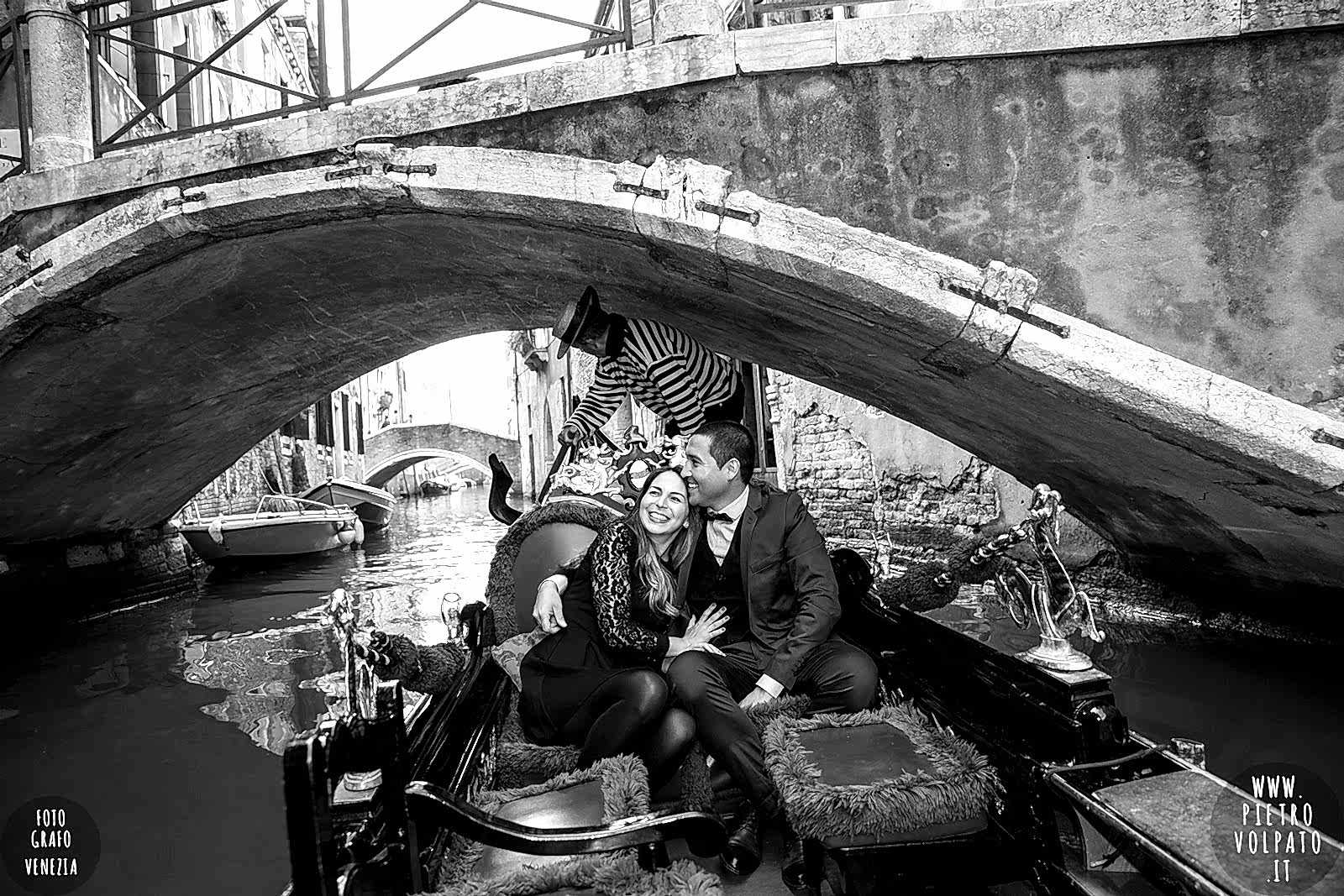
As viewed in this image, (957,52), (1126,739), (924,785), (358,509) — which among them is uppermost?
(957,52)

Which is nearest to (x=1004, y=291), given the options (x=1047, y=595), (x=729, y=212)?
(x=729, y=212)

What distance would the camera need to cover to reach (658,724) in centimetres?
189

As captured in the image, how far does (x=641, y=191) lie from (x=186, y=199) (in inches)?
66.2

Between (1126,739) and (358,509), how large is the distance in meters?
13.5

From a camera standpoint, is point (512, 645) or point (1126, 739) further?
point (512, 645)

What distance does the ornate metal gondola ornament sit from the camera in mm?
1608

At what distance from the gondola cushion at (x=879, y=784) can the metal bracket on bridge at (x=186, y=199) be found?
2636mm

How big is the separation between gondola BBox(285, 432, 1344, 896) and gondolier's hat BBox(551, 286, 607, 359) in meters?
1.65

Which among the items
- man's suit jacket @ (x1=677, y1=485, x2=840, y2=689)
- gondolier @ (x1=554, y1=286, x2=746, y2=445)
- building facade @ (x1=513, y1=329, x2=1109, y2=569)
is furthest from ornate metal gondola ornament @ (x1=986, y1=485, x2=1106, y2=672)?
building facade @ (x1=513, y1=329, x2=1109, y2=569)

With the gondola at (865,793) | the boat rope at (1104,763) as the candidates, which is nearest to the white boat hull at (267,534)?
the gondola at (865,793)

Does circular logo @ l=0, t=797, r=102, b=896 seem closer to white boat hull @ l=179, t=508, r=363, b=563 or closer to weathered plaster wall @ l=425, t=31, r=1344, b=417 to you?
weathered plaster wall @ l=425, t=31, r=1344, b=417

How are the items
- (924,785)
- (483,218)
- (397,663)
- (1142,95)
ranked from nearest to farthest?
1. (924,785)
2. (397,663)
3. (1142,95)
4. (483,218)

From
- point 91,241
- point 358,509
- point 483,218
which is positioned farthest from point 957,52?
point 358,509

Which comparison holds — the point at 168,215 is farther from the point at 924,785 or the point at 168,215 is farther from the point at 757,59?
the point at 924,785
